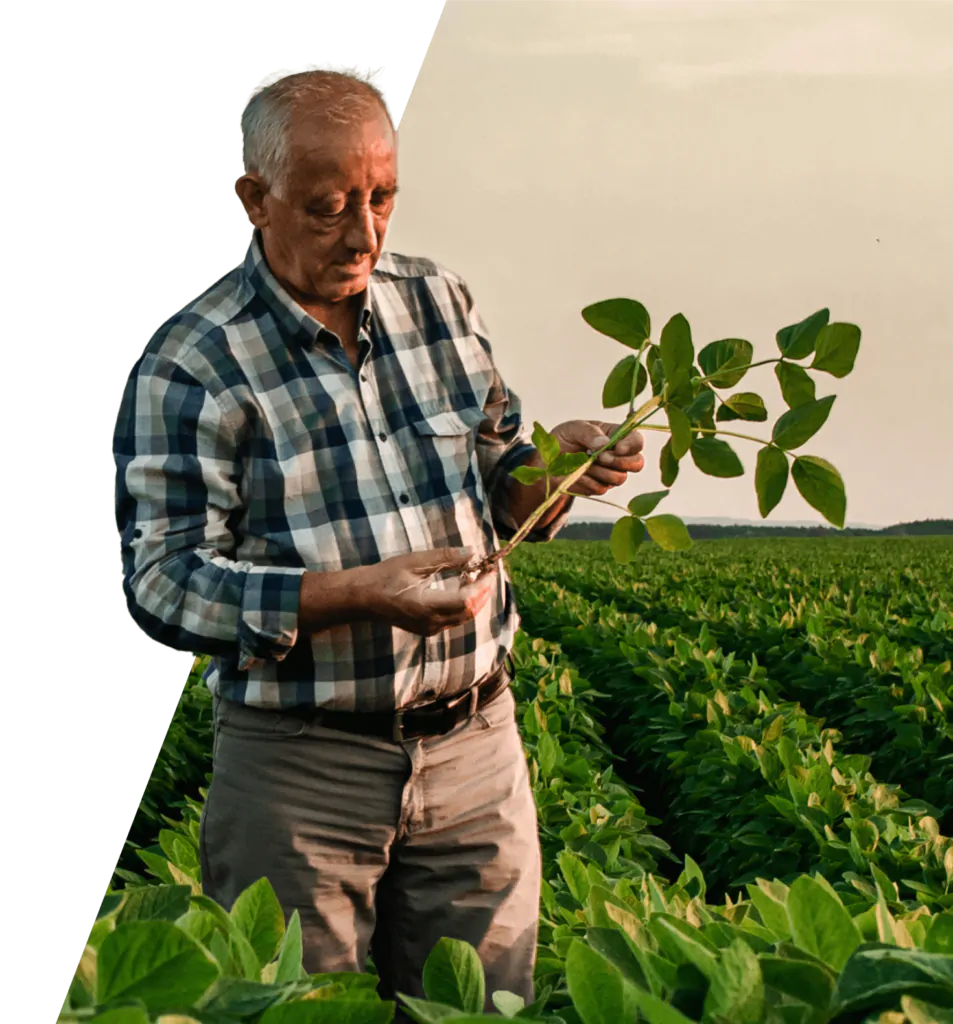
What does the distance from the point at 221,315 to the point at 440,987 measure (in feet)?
2.93

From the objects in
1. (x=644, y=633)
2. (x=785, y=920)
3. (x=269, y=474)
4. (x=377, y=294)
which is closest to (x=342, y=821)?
(x=269, y=474)

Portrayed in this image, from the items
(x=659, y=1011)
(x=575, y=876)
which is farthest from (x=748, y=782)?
(x=659, y=1011)

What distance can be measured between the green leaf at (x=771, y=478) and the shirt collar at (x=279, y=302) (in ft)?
1.99

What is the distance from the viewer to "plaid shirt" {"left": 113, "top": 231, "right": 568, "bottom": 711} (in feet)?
4.90

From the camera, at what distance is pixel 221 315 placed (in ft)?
5.26

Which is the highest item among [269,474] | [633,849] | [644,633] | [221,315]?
[221,315]

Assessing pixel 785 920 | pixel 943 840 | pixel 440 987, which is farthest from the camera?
pixel 943 840

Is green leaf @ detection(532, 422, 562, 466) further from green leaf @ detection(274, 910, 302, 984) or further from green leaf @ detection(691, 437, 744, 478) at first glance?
green leaf @ detection(274, 910, 302, 984)

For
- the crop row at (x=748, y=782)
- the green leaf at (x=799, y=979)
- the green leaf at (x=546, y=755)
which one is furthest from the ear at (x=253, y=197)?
the green leaf at (x=546, y=755)

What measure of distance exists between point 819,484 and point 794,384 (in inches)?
5.2

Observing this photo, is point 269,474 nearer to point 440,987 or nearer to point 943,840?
point 440,987

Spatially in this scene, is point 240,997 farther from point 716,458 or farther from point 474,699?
point 716,458

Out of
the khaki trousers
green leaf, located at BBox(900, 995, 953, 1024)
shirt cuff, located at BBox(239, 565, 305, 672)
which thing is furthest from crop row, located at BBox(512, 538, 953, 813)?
green leaf, located at BBox(900, 995, 953, 1024)

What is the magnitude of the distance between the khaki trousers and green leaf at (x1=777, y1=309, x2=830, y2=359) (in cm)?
67
